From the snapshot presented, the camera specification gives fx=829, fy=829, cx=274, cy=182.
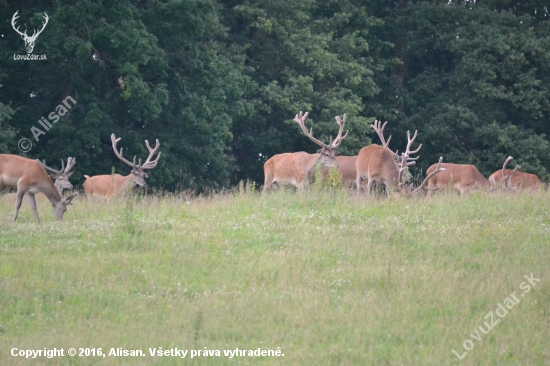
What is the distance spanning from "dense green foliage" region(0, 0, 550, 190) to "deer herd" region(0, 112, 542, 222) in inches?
138

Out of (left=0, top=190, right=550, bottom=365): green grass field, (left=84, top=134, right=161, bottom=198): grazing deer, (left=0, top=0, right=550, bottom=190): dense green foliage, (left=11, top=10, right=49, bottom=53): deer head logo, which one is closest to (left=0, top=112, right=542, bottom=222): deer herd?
(left=84, top=134, right=161, bottom=198): grazing deer

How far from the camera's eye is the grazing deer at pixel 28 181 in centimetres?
1406

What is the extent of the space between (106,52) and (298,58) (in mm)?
6647

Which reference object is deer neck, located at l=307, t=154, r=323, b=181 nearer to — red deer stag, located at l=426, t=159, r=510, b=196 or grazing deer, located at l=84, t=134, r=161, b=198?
red deer stag, located at l=426, t=159, r=510, b=196

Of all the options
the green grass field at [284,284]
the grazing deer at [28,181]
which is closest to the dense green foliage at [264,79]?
the grazing deer at [28,181]

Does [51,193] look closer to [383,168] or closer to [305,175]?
[305,175]

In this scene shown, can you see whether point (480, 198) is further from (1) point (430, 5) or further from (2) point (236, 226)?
(1) point (430, 5)

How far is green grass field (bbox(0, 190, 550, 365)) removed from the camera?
802 centimetres

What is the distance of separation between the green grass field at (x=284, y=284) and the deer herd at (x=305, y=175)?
2.32 ft

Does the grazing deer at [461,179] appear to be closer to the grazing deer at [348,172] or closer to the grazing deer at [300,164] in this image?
the grazing deer at [348,172]

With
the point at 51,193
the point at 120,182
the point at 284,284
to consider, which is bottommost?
the point at 284,284

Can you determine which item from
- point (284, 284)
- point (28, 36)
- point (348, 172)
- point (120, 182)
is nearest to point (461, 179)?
point (348, 172)

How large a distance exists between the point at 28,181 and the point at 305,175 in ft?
22.3

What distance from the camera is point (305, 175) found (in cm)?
1884
